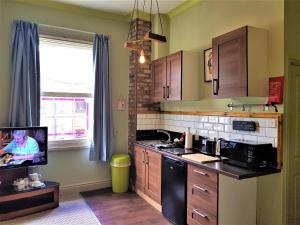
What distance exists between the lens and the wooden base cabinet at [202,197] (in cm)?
232

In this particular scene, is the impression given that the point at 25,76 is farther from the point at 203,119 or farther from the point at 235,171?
the point at 235,171

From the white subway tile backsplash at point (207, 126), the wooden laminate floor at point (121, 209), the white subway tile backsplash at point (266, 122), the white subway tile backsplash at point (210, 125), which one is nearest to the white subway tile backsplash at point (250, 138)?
the white subway tile backsplash at point (210, 125)

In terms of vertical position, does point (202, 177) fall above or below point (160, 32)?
below

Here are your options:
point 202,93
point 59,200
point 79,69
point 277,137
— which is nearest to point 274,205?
point 277,137

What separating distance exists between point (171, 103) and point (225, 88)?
1553 millimetres

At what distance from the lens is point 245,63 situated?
89.9 inches

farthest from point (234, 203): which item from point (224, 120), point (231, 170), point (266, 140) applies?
point (224, 120)

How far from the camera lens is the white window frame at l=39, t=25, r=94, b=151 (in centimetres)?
366

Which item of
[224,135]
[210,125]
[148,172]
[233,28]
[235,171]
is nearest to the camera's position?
[235,171]

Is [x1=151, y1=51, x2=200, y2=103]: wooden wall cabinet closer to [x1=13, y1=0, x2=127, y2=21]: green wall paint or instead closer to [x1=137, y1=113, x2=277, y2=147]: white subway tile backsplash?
[x1=137, y1=113, x2=277, y2=147]: white subway tile backsplash

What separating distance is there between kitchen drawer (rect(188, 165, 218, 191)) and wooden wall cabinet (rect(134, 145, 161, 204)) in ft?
2.29

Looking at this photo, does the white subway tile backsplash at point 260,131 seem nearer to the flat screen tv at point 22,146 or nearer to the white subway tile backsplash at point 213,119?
the white subway tile backsplash at point 213,119

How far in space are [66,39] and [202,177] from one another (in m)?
2.92

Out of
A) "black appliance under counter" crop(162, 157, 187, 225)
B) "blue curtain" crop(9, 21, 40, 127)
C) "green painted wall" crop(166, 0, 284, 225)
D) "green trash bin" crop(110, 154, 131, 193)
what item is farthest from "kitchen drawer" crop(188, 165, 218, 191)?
"blue curtain" crop(9, 21, 40, 127)
